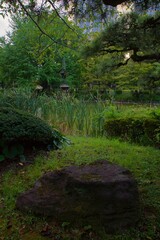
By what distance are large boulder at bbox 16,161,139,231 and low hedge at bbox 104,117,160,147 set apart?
7.40 ft

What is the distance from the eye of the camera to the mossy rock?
9.84 feet

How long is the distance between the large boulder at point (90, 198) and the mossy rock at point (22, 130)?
0.99 meters

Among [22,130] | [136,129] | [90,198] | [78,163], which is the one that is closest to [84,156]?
[78,163]

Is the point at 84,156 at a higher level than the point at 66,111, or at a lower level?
lower

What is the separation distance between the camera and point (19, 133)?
3025 millimetres

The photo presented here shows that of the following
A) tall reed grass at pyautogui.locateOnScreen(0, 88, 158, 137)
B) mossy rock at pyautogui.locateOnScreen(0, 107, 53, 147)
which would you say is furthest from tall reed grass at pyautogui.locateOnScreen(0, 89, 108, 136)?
mossy rock at pyautogui.locateOnScreen(0, 107, 53, 147)

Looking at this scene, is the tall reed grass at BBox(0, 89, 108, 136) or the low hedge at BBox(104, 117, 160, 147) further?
the tall reed grass at BBox(0, 89, 108, 136)

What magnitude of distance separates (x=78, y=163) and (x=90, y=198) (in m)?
0.97

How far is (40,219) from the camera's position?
6.75 feet

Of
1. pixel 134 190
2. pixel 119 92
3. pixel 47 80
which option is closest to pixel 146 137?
pixel 134 190

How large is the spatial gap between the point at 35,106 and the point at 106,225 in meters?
4.47

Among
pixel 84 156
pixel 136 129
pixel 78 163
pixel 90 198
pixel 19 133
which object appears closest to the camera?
pixel 90 198

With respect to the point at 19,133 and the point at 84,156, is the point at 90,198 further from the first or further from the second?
the point at 19,133

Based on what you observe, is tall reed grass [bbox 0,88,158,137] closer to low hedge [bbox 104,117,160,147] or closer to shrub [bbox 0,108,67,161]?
low hedge [bbox 104,117,160,147]
